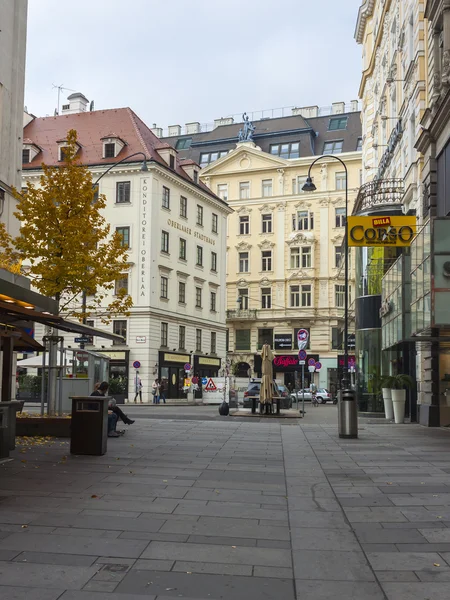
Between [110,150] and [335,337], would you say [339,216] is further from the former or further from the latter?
[110,150]

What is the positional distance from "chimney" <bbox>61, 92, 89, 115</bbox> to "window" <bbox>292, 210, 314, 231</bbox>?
23.4m

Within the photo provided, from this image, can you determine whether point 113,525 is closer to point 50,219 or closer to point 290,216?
point 50,219

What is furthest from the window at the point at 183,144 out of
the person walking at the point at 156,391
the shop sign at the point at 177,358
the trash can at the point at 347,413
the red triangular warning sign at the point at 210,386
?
the trash can at the point at 347,413

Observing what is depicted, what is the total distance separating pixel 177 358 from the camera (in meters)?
54.1

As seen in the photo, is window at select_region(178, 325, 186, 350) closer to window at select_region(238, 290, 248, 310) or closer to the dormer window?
the dormer window

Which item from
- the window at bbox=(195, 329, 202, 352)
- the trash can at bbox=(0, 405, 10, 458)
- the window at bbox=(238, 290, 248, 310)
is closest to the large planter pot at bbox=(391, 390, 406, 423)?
the trash can at bbox=(0, 405, 10, 458)

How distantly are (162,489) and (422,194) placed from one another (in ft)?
60.3

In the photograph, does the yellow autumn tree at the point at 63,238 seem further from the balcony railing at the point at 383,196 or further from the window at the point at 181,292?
Result: the window at the point at 181,292

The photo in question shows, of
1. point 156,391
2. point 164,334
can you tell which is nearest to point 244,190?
point 164,334

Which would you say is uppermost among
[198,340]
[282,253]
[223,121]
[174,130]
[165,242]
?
[223,121]

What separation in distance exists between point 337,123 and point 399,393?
56348mm

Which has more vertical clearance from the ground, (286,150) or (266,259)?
(286,150)

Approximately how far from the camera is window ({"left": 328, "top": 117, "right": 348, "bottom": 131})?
76875mm

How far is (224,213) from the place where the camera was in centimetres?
6356
